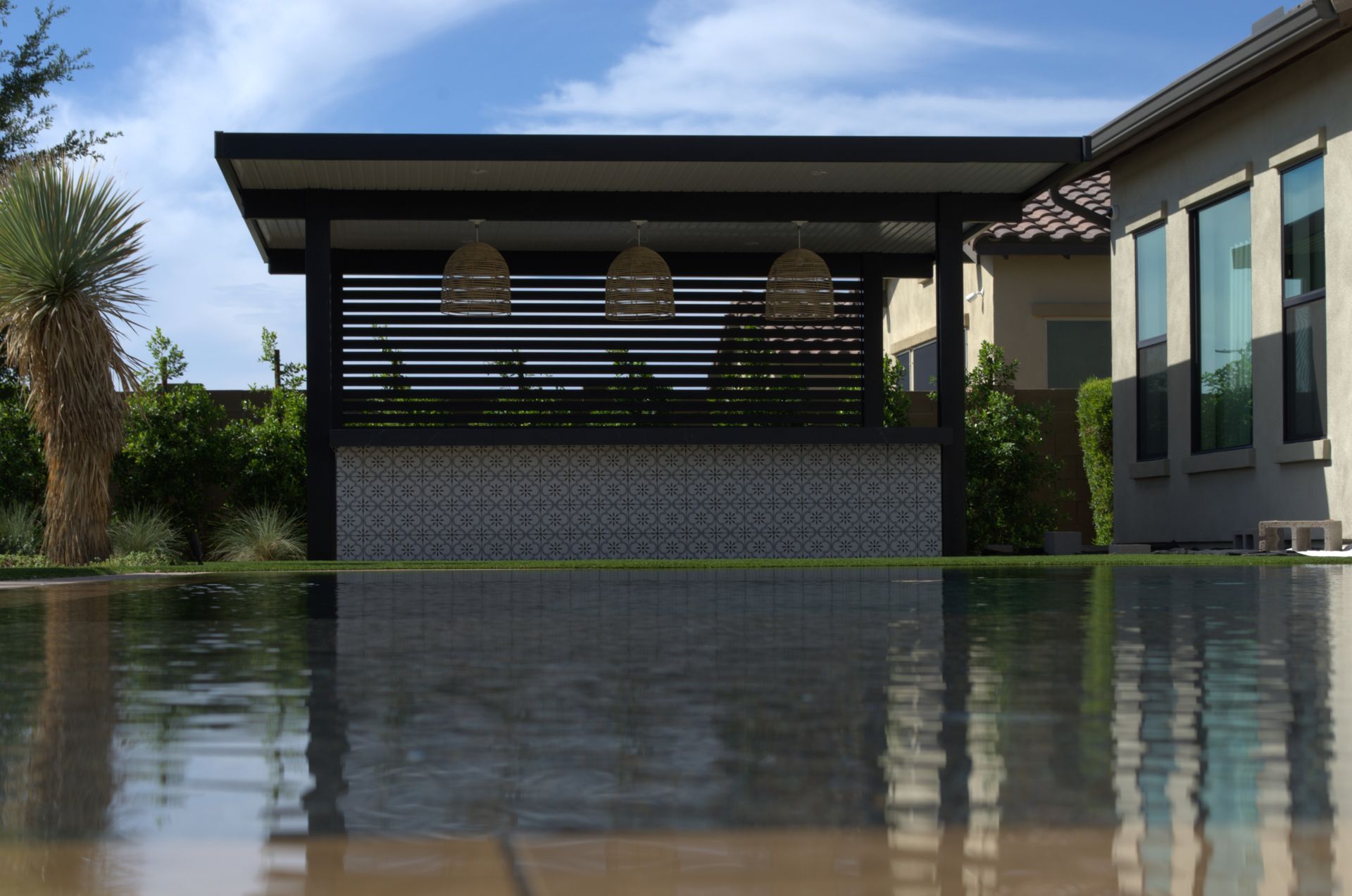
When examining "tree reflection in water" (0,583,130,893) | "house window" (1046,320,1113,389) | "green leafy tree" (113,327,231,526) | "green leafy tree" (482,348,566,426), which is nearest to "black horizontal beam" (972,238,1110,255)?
"house window" (1046,320,1113,389)

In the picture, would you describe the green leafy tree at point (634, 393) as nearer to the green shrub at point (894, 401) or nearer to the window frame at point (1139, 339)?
the green shrub at point (894, 401)

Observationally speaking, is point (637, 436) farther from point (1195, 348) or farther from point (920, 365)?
point (920, 365)

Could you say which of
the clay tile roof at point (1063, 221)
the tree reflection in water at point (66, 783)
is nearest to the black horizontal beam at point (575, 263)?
the clay tile roof at point (1063, 221)

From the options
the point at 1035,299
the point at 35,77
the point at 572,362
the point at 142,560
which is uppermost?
the point at 35,77

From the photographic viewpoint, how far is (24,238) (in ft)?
44.4

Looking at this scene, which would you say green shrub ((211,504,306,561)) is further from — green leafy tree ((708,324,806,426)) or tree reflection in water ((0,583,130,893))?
tree reflection in water ((0,583,130,893))

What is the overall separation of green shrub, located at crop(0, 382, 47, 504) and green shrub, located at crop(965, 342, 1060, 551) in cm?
1041

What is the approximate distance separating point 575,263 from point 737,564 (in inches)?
223

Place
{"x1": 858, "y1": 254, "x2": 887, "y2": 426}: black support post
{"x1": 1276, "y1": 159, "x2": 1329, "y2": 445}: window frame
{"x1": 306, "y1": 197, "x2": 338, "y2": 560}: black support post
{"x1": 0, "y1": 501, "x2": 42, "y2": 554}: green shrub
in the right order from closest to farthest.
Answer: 1. {"x1": 1276, "y1": 159, "x2": 1329, "y2": 445}: window frame
2. {"x1": 306, "y1": 197, "x2": 338, "y2": 560}: black support post
3. {"x1": 0, "y1": 501, "x2": 42, "y2": 554}: green shrub
4. {"x1": 858, "y1": 254, "x2": 887, "y2": 426}: black support post

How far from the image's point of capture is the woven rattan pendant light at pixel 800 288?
1528 cm

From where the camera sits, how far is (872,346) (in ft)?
55.2

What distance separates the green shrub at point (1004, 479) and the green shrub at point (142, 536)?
29.1 ft

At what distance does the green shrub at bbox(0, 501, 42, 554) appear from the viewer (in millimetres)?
14586

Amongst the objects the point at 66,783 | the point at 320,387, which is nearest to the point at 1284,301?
the point at 320,387
